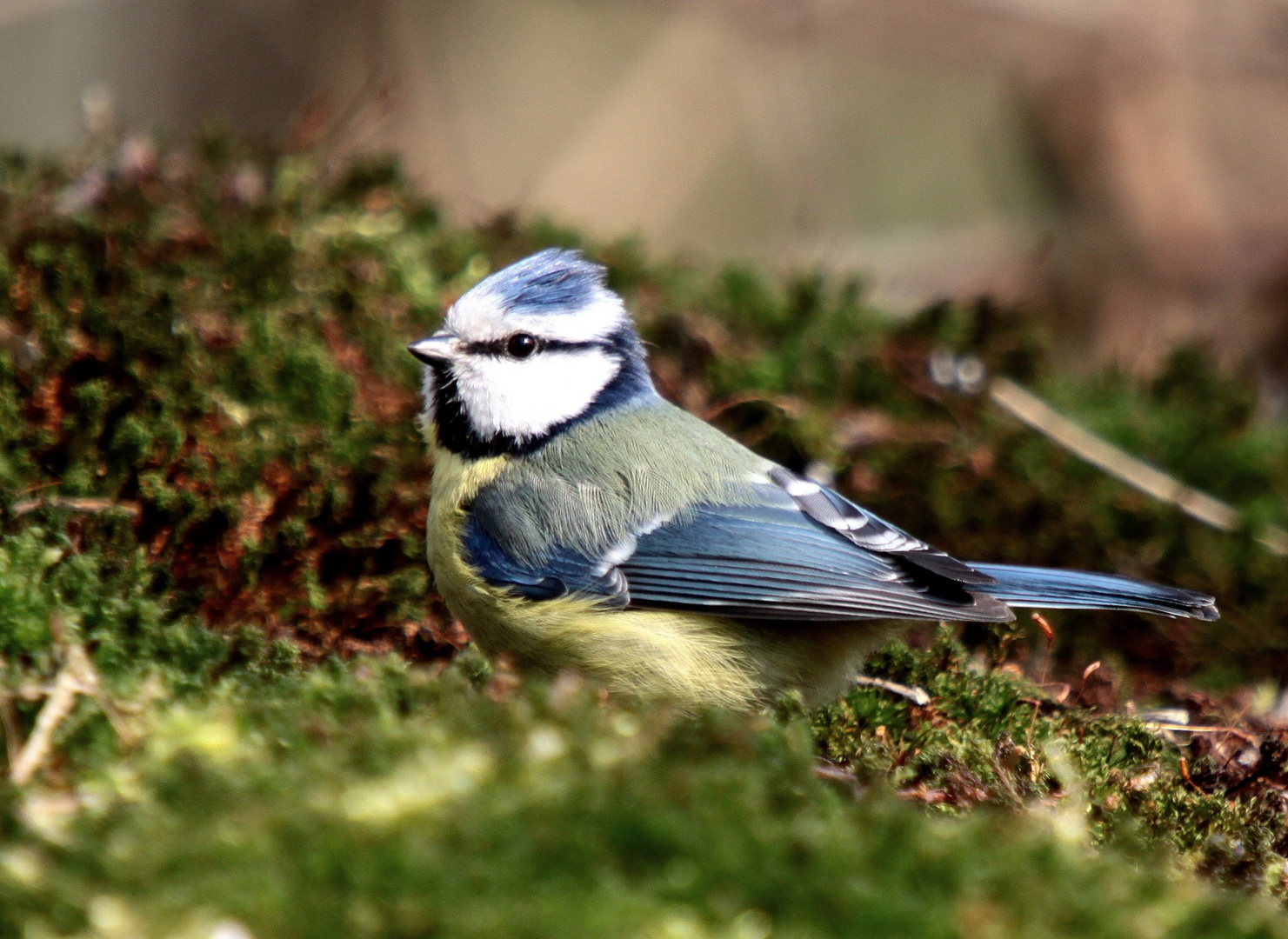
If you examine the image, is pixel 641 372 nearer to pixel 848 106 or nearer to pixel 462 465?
pixel 462 465

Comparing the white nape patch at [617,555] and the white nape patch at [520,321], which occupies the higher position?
the white nape patch at [520,321]

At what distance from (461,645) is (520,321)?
0.70 metres

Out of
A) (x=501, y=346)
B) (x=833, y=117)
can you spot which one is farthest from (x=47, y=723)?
(x=833, y=117)

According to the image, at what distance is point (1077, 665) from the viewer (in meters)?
3.15

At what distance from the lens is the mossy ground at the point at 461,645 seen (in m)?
1.29

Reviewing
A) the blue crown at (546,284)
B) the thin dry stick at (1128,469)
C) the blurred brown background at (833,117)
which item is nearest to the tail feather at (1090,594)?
the blue crown at (546,284)

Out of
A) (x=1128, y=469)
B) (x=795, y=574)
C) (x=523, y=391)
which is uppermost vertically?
(x=523, y=391)

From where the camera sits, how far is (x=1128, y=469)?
384 centimetres

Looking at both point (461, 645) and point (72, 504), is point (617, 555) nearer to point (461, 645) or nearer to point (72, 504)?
point (461, 645)

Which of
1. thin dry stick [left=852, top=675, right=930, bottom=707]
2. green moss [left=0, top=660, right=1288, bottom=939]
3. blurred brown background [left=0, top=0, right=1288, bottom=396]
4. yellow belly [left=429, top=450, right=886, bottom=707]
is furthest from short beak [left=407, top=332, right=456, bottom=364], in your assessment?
blurred brown background [left=0, top=0, right=1288, bottom=396]

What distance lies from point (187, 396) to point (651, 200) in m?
6.58

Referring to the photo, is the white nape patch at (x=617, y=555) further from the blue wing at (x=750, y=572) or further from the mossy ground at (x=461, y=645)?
the mossy ground at (x=461, y=645)

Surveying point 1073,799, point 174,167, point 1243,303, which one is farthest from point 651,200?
point 1073,799

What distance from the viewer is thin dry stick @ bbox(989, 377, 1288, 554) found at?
3744 mm
